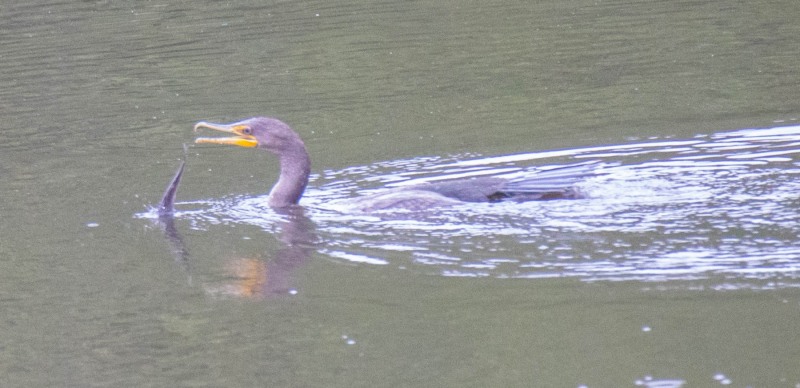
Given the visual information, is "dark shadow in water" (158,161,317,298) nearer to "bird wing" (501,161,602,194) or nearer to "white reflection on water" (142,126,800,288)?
"white reflection on water" (142,126,800,288)

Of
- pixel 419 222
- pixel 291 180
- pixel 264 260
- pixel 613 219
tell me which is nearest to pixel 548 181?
pixel 613 219

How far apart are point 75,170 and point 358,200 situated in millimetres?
3560

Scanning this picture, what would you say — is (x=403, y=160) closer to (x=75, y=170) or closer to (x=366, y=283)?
(x=75, y=170)

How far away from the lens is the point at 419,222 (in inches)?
396

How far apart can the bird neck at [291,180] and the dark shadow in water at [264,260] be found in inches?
4.6

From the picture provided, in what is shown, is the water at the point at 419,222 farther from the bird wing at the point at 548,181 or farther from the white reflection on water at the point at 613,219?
the bird wing at the point at 548,181

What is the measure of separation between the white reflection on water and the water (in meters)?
0.03

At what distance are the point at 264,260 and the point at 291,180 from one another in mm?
1812

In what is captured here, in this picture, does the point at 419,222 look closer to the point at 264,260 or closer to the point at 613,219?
the point at 264,260

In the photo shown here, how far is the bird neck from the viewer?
11.2m

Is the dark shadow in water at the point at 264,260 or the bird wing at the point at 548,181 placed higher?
the bird wing at the point at 548,181

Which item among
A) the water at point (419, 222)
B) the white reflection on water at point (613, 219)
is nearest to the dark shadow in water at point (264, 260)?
the water at point (419, 222)

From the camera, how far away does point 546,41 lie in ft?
64.0

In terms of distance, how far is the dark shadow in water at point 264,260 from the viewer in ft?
29.1
